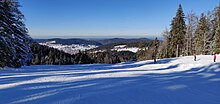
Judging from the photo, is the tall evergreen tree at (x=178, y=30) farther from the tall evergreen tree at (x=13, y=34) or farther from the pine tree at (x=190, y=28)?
the tall evergreen tree at (x=13, y=34)

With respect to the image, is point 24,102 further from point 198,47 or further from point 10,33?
point 198,47

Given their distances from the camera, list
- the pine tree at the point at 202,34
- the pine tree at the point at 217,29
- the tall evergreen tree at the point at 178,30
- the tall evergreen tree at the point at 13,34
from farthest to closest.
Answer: the pine tree at the point at 202,34
the tall evergreen tree at the point at 178,30
the pine tree at the point at 217,29
the tall evergreen tree at the point at 13,34

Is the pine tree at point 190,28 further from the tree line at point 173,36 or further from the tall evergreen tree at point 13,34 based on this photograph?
the tall evergreen tree at point 13,34

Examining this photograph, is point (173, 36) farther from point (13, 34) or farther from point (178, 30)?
point (13, 34)

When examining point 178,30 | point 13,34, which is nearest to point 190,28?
point 178,30

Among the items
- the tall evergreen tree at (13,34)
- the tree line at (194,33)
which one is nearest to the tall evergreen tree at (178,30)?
the tree line at (194,33)

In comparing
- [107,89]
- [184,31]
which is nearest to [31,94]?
[107,89]

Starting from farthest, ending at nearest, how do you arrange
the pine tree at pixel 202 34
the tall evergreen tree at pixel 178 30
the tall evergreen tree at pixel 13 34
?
the pine tree at pixel 202 34, the tall evergreen tree at pixel 178 30, the tall evergreen tree at pixel 13 34

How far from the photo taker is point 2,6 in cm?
2223

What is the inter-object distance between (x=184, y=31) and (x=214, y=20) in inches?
299

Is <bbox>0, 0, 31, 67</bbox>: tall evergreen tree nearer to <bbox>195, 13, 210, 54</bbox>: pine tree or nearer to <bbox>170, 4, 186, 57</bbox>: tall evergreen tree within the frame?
<bbox>170, 4, 186, 57</bbox>: tall evergreen tree

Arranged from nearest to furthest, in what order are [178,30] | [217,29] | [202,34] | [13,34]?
[13,34] < [217,29] < [178,30] < [202,34]

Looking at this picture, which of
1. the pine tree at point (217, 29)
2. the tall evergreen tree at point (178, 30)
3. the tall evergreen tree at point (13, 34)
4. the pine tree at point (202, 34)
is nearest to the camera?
the tall evergreen tree at point (13, 34)

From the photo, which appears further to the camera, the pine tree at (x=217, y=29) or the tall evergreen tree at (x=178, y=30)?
the tall evergreen tree at (x=178, y=30)
